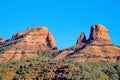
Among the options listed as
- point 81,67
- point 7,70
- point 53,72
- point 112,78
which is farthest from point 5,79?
point 112,78

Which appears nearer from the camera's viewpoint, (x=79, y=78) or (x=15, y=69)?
(x=79, y=78)

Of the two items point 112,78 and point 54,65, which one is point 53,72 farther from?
point 112,78

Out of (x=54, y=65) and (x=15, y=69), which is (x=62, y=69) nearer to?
(x=54, y=65)

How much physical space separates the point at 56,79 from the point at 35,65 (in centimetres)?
1691

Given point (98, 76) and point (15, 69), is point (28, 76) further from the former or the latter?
point (98, 76)

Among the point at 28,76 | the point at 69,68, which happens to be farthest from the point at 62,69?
the point at 28,76

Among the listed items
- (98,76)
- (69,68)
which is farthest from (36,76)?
(98,76)

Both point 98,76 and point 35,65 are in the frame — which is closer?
point 98,76

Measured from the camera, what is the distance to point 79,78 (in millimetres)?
137500

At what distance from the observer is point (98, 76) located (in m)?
145

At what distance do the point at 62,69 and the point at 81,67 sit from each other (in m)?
7.69

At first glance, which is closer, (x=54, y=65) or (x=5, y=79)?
(x=5, y=79)

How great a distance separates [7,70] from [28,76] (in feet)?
28.3

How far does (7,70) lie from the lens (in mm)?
148750
